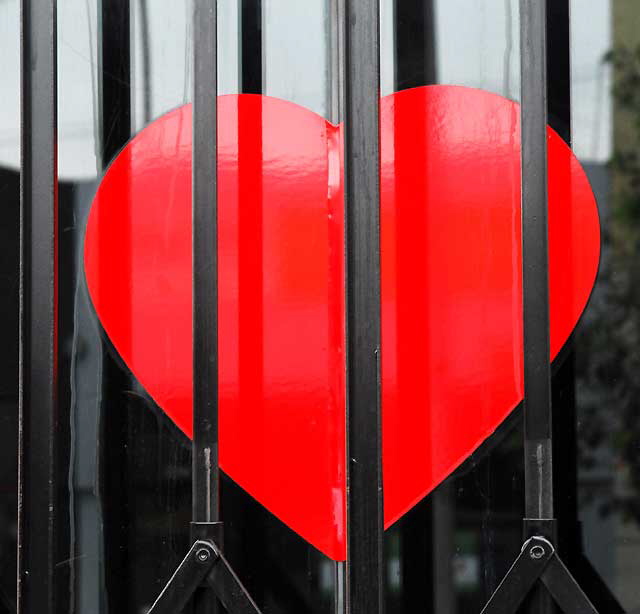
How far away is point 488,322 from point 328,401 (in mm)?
281

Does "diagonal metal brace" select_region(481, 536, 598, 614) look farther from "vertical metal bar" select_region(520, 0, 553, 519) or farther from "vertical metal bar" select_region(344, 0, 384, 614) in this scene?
"vertical metal bar" select_region(344, 0, 384, 614)

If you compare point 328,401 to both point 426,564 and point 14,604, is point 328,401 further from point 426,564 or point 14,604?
point 14,604

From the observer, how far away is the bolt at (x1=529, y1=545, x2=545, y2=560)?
131cm

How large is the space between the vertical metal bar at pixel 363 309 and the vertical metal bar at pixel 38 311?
49 centimetres

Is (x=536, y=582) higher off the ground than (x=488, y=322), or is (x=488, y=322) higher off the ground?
(x=488, y=322)

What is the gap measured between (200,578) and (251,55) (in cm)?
84

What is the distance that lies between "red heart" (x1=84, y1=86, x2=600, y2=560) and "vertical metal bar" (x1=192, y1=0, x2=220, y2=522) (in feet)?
0.08

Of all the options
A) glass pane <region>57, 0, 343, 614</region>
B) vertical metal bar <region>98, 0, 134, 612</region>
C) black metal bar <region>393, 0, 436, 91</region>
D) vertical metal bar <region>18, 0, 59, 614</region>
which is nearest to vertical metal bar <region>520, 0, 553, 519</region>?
black metal bar <region>393, 0, 436, 91</region>

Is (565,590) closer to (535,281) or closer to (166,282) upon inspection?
(535,281)

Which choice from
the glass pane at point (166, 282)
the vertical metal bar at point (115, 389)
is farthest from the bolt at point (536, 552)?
the vertical metal bar at point (115, 389)

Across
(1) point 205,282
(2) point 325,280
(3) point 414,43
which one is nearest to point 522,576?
(2) point 325,280

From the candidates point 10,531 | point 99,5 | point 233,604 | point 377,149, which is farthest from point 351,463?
point 99,5

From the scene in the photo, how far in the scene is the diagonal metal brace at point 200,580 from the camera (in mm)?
1361

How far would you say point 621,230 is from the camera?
1.34 metres
